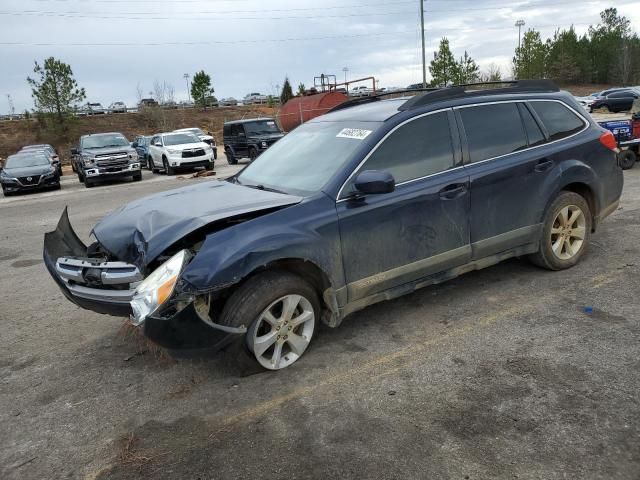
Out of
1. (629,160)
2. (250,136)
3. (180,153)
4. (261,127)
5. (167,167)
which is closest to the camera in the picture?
(629,160)

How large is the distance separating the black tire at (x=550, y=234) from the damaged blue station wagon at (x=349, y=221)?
13 mm

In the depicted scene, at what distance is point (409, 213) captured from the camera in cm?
388

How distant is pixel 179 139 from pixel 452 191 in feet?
61.1

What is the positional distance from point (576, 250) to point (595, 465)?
9.90 feet

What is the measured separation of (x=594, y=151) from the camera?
4996 millimetres

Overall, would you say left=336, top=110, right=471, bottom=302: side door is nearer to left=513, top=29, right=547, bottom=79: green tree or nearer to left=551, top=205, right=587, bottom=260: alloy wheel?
left=551, top=205, right=587, bottom=260: alloy wheel

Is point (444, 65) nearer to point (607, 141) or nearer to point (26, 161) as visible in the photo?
point (26, 161)

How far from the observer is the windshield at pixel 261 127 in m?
21.6

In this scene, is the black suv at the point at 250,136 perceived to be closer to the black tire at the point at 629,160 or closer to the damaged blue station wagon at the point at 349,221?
the black tire at the point at 629,160

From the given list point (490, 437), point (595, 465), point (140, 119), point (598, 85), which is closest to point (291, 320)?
point (490, 437)

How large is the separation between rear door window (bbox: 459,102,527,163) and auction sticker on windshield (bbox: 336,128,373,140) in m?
0.90

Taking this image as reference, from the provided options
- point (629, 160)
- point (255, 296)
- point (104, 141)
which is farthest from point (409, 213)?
point (104, 141)

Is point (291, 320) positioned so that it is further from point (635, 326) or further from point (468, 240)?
point (635, 326)

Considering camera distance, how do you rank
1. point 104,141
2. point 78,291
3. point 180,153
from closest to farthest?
point 78,291, point 104,141, point 180,153
